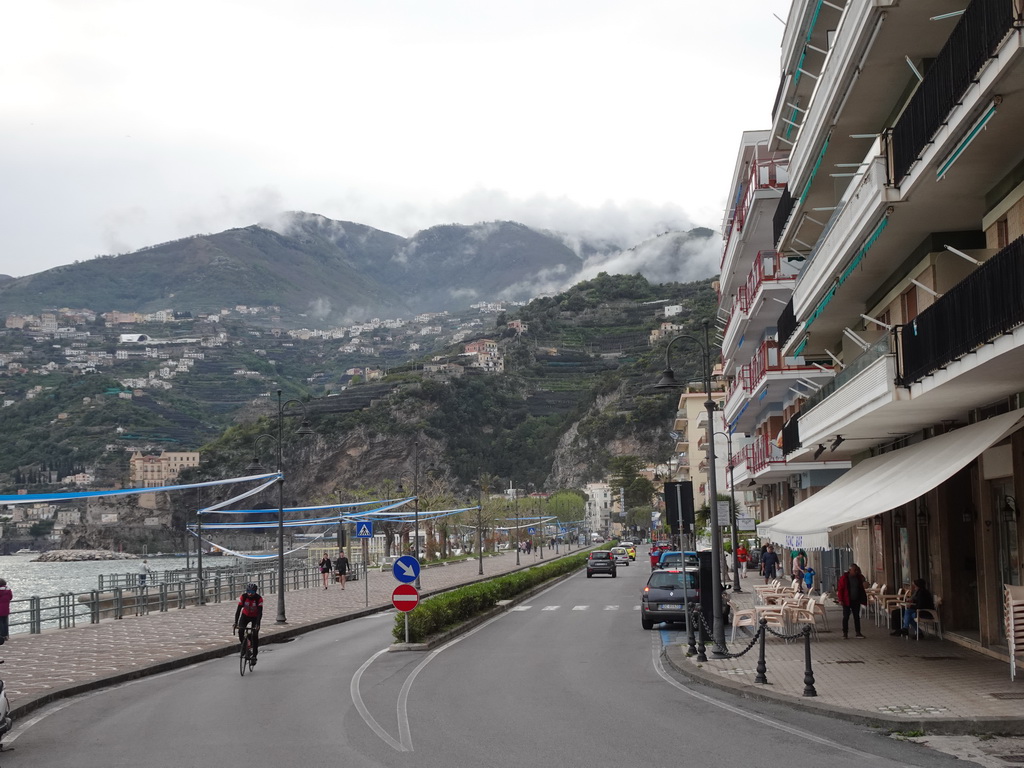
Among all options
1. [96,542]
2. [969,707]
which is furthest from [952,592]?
[96,542]

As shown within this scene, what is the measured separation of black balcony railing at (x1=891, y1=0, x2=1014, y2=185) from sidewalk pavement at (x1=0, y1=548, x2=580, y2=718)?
1424 cm

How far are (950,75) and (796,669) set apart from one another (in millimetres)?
8886

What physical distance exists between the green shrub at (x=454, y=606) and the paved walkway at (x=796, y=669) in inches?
161

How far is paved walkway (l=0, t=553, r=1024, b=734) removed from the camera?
12.1 meters

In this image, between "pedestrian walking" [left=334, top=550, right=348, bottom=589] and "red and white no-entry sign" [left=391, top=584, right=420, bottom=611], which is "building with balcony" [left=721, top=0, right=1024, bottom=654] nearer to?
"red and white no-entry sign" [left=391, top=584, right=420, bottom=611]

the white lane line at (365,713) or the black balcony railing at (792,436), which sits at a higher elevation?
the black balcony railing at (792,436)

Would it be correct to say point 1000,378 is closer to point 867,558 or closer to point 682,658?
point 682,658

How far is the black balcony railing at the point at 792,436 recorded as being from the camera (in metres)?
27.2

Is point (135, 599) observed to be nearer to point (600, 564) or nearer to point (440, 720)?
point (440, 720)

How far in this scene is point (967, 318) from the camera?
529 inches

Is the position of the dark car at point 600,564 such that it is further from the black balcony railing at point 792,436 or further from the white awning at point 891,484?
the white awning at point 891,484

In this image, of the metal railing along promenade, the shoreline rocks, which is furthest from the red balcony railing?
the shoreline rocks

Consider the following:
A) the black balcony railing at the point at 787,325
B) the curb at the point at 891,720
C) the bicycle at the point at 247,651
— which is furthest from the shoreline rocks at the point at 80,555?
the curb at the point at 891,720

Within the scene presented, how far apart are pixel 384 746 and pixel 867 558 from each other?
23667 millimetres
